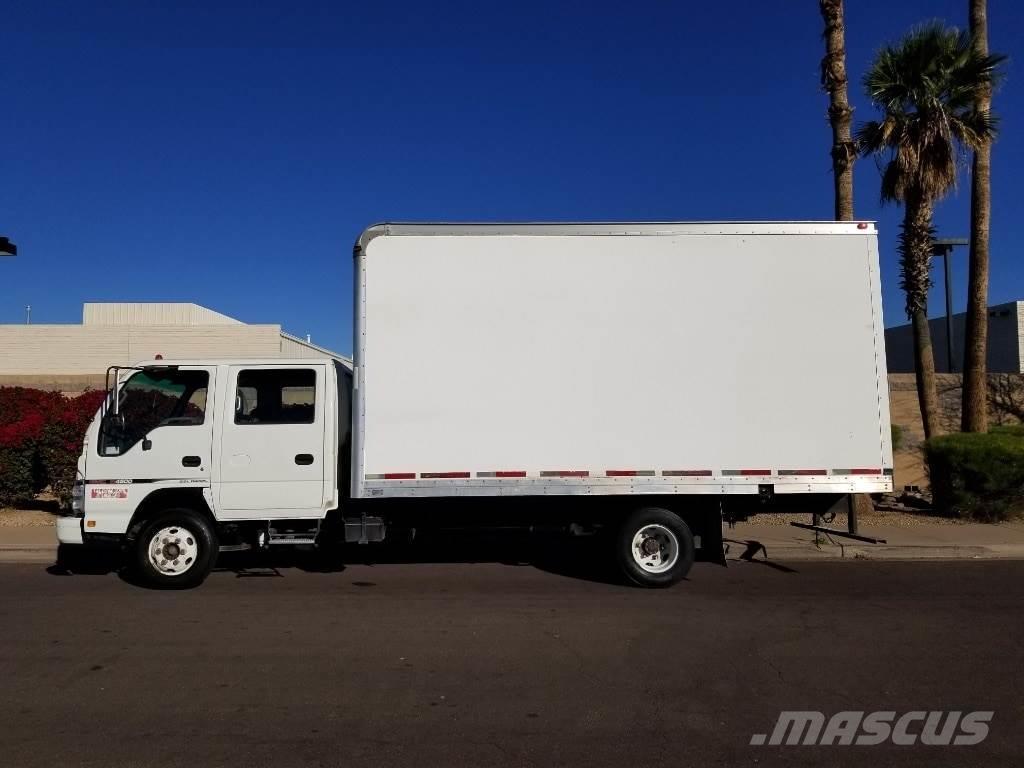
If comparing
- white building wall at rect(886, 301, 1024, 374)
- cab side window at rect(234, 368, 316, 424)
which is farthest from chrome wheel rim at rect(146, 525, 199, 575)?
white building wall at rect(886, 301, 1024, 374)

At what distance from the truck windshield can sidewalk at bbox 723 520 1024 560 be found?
6.54 metres

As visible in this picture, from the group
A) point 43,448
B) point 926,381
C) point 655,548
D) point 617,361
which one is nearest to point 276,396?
point 617,361

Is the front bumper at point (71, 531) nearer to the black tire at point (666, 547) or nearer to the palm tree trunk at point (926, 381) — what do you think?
the black tire at point (666, 547)

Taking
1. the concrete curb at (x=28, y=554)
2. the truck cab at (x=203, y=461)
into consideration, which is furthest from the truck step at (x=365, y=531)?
the concrete curb at (x=28, y=554)

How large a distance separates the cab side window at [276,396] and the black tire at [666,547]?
136 inches

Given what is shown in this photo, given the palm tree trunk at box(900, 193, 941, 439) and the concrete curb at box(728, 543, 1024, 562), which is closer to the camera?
the concrete curb at box(728, 543, 1024, 562)

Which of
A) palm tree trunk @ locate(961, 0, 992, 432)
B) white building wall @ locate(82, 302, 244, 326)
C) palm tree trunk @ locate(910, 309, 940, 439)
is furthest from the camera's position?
white building wall @ locate(82, 302, 244, 326)

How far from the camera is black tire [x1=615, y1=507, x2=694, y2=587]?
817cm

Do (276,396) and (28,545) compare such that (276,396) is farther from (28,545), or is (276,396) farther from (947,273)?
(947,273)

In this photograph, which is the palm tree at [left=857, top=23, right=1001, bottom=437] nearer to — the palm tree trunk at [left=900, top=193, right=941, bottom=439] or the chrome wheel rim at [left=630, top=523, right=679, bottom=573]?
the palm tree trunk at [left=900, top=193, right=941, bottom=439]

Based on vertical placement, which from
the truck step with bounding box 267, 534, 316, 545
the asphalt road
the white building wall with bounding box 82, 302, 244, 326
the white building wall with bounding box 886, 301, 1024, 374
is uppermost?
the white building wall with bounding box 82, 302, 244, 326

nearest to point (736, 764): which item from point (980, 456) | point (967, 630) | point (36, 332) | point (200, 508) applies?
point (967, 630)

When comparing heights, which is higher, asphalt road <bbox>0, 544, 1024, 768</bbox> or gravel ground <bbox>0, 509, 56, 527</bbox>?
gravel ground <bbox>0, 509, 56, 527</bbox>

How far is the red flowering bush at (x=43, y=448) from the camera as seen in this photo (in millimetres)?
12289
